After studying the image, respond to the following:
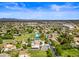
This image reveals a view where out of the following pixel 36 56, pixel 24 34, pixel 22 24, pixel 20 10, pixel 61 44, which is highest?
pixel 20 10

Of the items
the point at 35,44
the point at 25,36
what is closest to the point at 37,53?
the point at 35,44

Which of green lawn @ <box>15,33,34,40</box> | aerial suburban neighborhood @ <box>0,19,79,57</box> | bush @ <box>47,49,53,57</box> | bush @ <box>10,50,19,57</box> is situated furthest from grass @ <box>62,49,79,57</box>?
bush @ <box>10,50,19,57</box>

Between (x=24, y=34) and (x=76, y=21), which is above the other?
(x=76, y=21)

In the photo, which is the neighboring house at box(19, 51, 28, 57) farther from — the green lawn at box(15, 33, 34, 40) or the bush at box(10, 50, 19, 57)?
the green lawn at box(15, 33, 34, 40)

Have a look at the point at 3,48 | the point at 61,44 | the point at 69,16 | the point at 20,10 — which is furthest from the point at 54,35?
the point at 3,48

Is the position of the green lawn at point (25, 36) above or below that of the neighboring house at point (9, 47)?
above

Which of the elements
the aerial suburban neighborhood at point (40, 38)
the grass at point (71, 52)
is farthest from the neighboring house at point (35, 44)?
the grass at point (71, 52)

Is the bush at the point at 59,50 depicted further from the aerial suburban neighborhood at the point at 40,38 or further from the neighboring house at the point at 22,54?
the neighboring house at the point at 22,54

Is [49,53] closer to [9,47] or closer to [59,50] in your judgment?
[59,50]

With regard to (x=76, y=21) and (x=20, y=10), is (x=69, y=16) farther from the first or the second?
(x=20, y=10)
